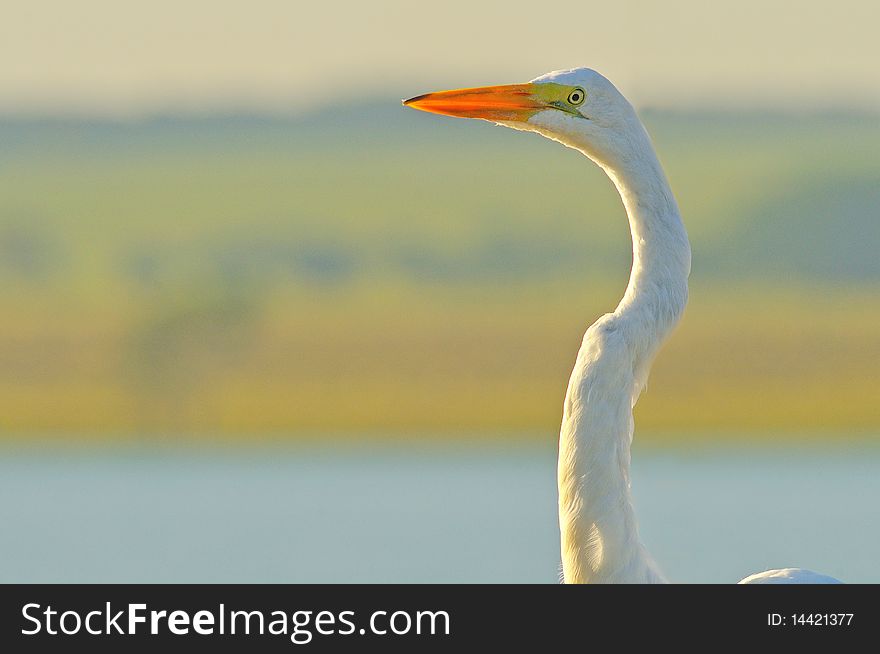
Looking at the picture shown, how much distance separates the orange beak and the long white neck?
1.00ft

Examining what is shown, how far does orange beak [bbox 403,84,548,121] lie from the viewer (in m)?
4.42

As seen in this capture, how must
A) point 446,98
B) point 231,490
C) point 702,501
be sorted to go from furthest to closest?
point 231,490 < point 702,501 < point 446,98

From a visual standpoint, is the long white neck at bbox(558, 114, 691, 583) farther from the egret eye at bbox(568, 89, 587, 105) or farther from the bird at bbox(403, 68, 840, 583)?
the egret eye at bbox(568, 89, 587, 105)

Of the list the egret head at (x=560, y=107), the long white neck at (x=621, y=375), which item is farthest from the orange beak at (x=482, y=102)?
A: the long white neck at (x=621, y=375)

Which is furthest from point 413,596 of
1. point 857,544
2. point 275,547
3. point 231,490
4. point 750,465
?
point 750,465

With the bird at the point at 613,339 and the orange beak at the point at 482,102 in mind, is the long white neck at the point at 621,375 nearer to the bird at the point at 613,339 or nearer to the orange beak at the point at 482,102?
the bird at the point at 613,339

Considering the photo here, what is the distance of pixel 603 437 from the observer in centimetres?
412

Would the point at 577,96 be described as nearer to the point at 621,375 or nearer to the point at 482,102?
the point at 482,102

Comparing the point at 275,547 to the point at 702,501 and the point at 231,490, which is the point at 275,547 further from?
the point at 231,490

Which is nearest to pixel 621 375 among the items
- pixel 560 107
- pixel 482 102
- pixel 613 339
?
pixel 613 339

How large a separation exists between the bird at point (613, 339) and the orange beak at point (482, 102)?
0.09 meters

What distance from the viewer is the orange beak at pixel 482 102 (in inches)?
174

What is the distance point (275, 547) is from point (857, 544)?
822 cm

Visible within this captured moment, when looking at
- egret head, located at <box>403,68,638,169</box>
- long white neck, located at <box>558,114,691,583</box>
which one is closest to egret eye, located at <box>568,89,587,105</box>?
egret head, located at <box>403,68,638,169</box>
